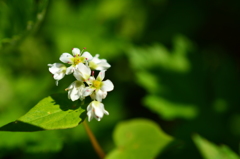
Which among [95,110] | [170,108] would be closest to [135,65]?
[170,108]

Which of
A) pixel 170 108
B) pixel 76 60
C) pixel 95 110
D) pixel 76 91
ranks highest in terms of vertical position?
pixel 76 60

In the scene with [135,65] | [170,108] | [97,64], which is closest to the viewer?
[97,64]

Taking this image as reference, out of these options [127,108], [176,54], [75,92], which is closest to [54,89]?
[127,108]

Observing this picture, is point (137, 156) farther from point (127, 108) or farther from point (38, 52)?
point (38, 52)

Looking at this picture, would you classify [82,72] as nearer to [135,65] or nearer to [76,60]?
[76,60]

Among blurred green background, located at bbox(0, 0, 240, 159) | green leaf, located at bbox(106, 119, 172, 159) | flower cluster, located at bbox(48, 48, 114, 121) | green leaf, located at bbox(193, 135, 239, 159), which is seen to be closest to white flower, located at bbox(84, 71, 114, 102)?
flower cluster, located at bbox(48, 48, 114, 121)

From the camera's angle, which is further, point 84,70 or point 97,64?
point 97,64
